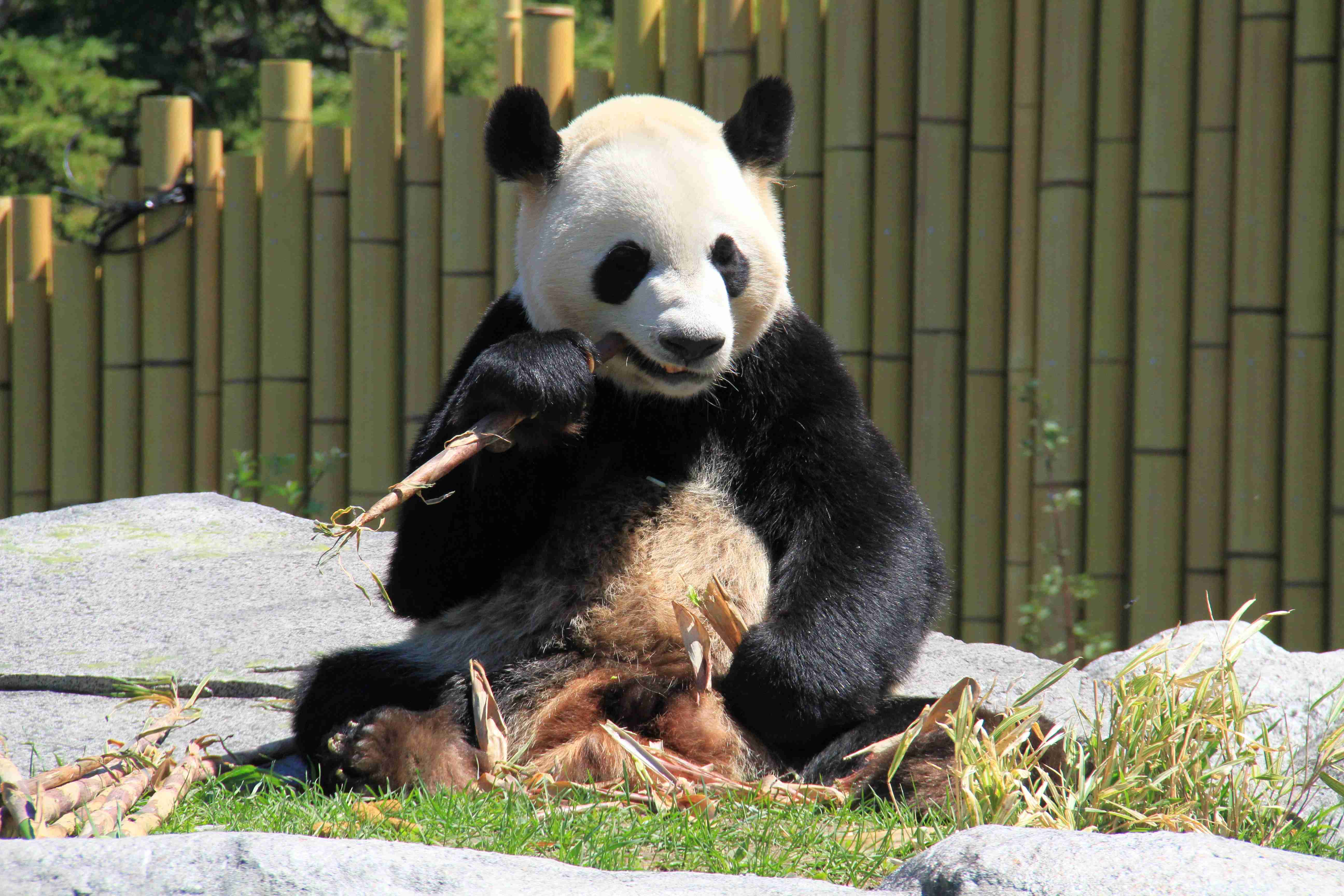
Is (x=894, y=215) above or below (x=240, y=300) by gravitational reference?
above

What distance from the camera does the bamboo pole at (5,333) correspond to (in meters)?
5.75

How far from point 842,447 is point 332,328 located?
333 cm

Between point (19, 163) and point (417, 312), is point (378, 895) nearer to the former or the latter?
point (417, 312)

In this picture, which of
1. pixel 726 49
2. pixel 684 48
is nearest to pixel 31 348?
pixel 684 48

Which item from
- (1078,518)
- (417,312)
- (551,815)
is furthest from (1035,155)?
(551,815)

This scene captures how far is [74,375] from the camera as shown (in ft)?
18.7

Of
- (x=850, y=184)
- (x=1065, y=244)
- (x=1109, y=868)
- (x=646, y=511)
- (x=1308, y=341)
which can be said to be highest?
(x=850, y=184)

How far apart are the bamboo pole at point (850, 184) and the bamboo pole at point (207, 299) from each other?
2.37 m

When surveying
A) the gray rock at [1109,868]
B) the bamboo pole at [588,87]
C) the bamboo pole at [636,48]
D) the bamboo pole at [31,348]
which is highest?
the bamboo pole at [636,48]

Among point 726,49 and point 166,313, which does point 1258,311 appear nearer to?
point 726,49

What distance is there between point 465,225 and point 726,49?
1.12 m

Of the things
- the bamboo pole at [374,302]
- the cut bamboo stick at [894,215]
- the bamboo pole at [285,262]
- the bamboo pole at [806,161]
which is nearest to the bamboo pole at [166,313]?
the bamboo pole at [285,262]

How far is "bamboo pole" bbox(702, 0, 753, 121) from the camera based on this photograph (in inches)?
197

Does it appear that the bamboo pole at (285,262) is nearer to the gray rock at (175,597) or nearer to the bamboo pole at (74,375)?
the bamboo pole at (74,375)
